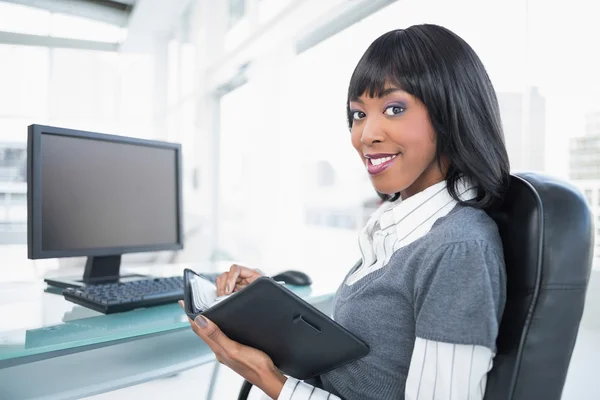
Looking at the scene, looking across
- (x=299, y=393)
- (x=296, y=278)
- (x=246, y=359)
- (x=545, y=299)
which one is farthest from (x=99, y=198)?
(x=545, y=299)

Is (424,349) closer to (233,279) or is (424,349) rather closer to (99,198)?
(233,279)

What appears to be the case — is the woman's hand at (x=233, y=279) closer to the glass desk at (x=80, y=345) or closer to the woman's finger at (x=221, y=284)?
the woman's finger at (x=221, y=284)

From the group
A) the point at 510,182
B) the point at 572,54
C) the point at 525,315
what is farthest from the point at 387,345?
the point at 572,54

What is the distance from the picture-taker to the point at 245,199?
3035 millimetres

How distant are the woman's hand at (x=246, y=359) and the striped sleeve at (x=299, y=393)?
0.02 m

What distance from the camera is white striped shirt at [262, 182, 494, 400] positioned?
2.16ft

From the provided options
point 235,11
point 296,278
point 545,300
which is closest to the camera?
point 545,300

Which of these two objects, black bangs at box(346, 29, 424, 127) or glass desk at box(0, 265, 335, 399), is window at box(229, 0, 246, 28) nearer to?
glass desk at box(0, 265, 335, 399)

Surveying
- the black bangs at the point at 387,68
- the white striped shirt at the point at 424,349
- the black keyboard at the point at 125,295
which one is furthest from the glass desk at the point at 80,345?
the black bangs at the point at 387,68

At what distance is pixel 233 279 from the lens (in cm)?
109

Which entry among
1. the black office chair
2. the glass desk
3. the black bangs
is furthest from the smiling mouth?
the glass desk

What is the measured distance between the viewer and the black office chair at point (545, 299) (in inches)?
25.7

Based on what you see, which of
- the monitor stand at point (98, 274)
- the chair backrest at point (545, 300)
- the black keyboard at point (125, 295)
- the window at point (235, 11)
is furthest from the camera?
the window at point (235, 11)

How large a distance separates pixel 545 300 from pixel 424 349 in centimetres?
19
